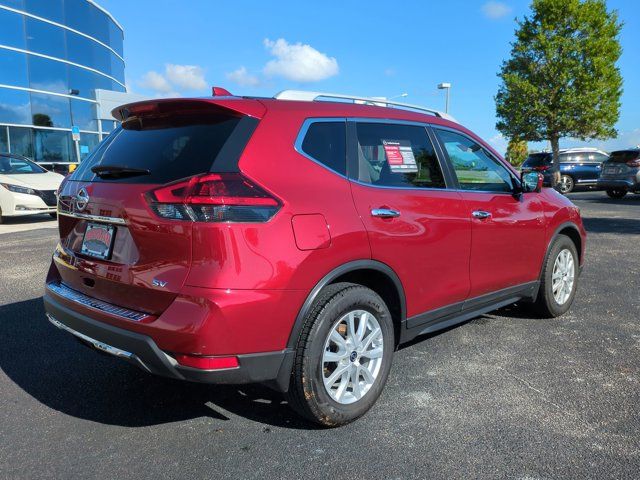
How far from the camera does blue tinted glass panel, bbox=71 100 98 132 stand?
2572cm

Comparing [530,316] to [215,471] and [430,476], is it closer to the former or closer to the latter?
[430,476]

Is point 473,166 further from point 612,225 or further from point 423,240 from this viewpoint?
point 612,225

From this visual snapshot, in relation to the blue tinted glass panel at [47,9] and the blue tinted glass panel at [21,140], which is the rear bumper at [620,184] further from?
the blue tinted glass panel at [47,9]

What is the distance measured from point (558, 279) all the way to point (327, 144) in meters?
2.89

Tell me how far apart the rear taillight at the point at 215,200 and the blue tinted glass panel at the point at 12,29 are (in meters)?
24.3

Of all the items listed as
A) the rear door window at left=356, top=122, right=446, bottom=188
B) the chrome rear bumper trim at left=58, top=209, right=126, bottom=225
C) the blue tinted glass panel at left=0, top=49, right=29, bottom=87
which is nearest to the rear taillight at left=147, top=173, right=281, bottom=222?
the chrome rear bumper trim at left=58, top=209, right=126, bottom=225

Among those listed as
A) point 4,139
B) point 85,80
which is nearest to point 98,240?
point 4,139

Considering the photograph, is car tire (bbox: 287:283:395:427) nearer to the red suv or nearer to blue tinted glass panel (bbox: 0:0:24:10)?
the red suv

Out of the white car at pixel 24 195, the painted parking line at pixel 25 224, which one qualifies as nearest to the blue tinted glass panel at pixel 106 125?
the painted parking line at pixel 25 224

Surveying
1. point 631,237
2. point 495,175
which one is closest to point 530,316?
point 495,175

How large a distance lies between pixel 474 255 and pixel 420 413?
3.99ft

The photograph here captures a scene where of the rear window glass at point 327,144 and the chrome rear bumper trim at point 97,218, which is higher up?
the rear window glass at point 327,144

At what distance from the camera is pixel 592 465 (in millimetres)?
2410

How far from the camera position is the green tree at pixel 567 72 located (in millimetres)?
22750
